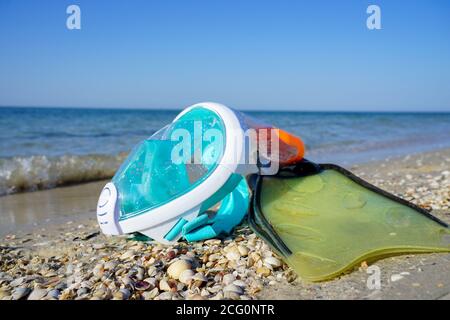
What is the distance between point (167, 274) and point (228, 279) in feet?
1.24

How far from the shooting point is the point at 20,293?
90.4 inches

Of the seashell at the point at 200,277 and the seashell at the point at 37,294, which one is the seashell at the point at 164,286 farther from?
the seashell at the point at 37,294

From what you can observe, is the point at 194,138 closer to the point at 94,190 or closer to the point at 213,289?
the point at 213,289

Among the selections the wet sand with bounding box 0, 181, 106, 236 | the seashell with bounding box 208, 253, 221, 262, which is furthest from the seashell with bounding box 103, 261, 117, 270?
the wet sand with bounding box 0, 181, 106, 236

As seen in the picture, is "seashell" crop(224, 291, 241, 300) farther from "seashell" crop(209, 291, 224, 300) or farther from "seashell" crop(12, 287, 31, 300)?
"seashell" crop(12, 287, 31, 300)

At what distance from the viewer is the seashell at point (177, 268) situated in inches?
94.2

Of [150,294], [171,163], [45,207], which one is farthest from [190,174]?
[45,207]

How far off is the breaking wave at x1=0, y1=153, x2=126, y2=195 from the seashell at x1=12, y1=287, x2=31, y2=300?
4.13m

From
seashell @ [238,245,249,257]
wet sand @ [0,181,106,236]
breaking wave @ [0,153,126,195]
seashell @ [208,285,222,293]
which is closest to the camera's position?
seashell @ [208,285,222,293]

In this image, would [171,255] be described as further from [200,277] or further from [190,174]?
[190,174]

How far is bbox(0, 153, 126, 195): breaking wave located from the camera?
21.0ft

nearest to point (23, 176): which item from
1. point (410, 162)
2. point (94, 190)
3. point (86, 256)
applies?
point (94, 190)

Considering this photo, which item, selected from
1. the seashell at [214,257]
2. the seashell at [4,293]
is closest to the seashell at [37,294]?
the seashell at [4,293]

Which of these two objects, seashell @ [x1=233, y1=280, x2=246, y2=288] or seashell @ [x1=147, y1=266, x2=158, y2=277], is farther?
seashell @ [x1=147, y1=266, x2=158, y2=277]
